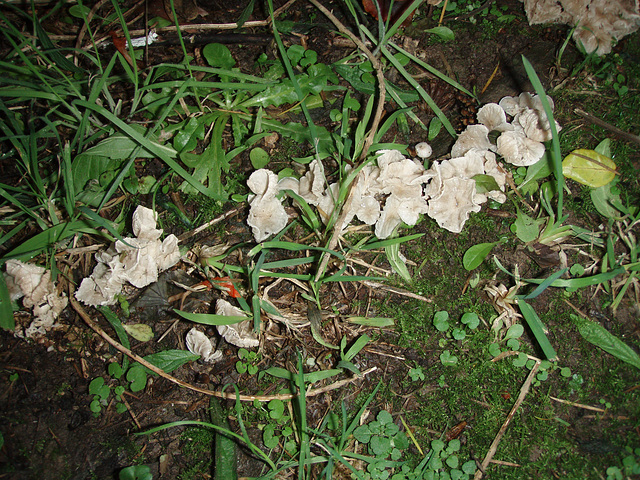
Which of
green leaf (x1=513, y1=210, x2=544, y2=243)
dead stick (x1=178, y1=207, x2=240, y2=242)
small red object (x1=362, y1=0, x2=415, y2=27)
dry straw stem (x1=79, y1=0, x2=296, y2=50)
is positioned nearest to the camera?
green leaf (x1=513, y1=210, x2=544, y2=243)

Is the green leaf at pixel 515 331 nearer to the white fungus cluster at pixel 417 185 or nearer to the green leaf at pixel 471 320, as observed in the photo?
the green leaf at pixel 471 320

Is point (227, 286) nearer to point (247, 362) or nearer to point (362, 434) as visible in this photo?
point (247, 362)

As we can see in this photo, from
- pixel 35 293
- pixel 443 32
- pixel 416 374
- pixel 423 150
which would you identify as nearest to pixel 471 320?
pixel 416 374

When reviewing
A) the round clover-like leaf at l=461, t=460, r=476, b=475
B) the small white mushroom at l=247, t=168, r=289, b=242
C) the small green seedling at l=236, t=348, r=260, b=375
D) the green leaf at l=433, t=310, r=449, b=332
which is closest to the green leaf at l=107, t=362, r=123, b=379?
the small green seedling at l=236, t=348, r=260, b=375

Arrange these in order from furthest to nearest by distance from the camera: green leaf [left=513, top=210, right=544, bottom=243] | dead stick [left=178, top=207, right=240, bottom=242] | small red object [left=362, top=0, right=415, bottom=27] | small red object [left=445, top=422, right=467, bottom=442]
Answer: small red object [left=362, top=0, right=415, bottom=27] → dead stick [left=178, top=207, right=240, bottom=242] → green leaf [left=513, top=210, right=544, bottom=243] → small red object [left=445, top=422, right=467, bottom=442]

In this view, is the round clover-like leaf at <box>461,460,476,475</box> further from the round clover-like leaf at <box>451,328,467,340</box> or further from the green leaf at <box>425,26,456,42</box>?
the green leaf at <box>425,26,456,42</box>

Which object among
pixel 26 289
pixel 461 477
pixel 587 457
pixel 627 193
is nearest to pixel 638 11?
pixel 627 193
